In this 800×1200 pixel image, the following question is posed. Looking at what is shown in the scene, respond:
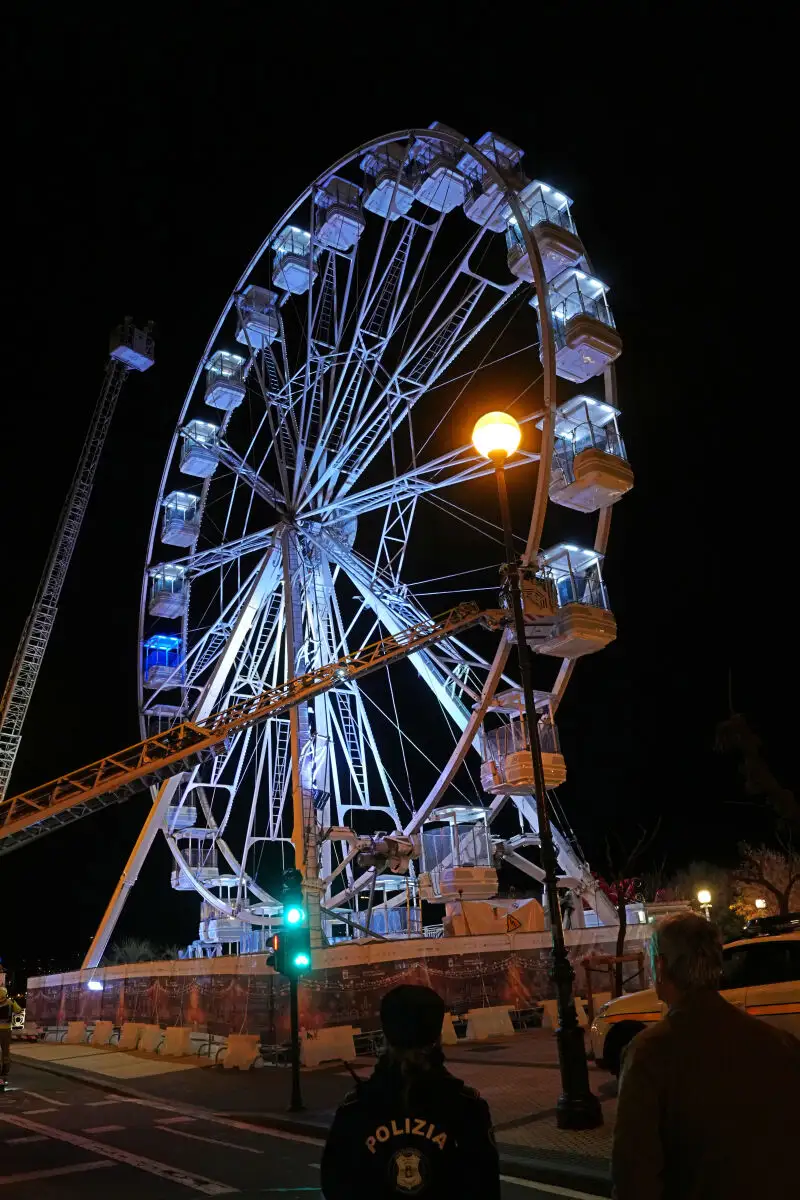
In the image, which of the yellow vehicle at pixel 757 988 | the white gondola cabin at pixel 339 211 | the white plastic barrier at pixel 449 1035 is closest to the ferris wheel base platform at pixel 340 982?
the white plastic barrier at pixel 449 1035

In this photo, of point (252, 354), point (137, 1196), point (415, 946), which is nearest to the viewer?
point (137, 1196)

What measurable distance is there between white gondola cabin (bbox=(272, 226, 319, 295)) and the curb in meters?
23.0

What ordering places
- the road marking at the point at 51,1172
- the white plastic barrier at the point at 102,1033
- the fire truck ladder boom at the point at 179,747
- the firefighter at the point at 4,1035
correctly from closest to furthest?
the road marking at the point at 51,1172 < the firefighter at the point at 4,1035 < the white plastic barrier at the point at 102,1033 < the fire truck ladder boom at the point at 179,747

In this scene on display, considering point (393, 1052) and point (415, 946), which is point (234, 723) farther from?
point (393, 1052)

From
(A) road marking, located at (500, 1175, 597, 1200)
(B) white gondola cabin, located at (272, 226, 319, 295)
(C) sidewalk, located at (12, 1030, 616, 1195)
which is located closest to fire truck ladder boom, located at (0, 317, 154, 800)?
(B) white gondola cabin, located at (272, 226, 319, 295)

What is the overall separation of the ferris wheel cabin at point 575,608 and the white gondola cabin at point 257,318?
13.3 metres

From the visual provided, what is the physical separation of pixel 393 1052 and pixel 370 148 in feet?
96.2

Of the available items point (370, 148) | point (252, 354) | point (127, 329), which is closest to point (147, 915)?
point (127, 329)

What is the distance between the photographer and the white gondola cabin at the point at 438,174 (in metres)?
27.1

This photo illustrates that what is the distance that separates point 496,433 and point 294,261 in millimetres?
21455

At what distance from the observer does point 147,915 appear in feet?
294

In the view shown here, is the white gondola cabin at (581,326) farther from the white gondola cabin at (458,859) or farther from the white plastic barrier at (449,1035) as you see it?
the white plastic barrier at (449,1035)

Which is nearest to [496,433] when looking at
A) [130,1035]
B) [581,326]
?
[581,326]

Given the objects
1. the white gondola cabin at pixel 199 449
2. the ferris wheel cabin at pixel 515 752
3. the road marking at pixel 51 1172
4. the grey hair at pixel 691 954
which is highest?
the white gondola cabin at pixel 199 449
